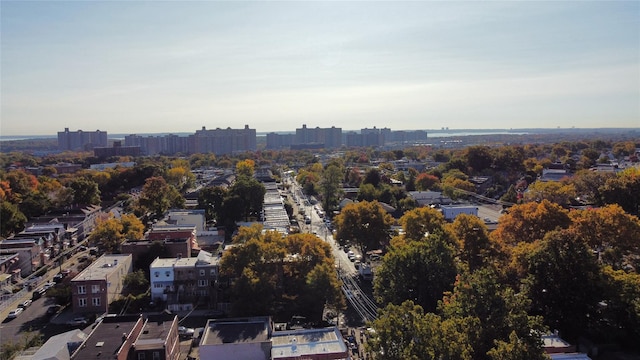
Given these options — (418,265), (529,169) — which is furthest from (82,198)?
(529,169)

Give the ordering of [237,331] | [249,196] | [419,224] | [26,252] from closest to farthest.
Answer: [237,331], [419,224], [26,252], [249,196]

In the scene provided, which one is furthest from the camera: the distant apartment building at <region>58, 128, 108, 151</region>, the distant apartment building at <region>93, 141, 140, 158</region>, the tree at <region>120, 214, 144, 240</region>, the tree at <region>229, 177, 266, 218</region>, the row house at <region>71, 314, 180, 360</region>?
the distant apartment building at <region>58, 128, 108, 151</region>

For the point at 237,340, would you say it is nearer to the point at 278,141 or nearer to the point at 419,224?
the point at 419,224

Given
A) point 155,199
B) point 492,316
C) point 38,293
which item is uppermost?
point 155,199

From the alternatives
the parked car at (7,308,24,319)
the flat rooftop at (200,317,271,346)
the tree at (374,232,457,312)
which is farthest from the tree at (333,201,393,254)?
the parked car at (7,308,24,319)

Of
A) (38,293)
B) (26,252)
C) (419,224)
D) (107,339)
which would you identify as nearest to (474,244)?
(419,224)

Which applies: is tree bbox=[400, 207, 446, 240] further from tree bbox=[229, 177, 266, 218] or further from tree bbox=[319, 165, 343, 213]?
tree bbox=[319, 165, 343, 213]

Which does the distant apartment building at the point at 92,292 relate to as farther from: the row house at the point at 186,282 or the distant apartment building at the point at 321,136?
the distant apartment building at the point at 321,136
